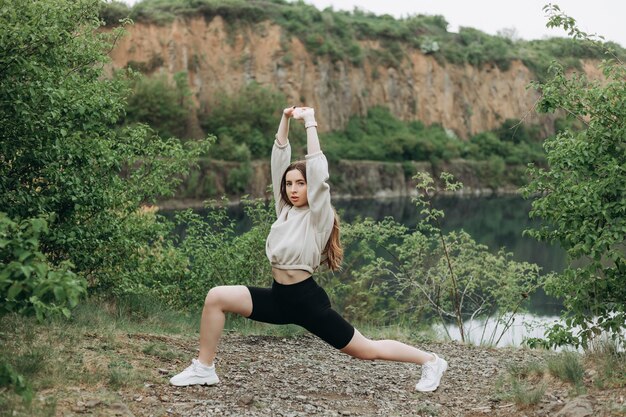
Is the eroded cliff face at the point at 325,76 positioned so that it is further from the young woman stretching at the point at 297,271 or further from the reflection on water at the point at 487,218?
the young woman stretching at the point at 297,271

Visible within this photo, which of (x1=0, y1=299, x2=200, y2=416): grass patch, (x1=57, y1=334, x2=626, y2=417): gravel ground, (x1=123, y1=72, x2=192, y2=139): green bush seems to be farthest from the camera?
(x1=123, y1=72, x2=192, y2=139): green bush

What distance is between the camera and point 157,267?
11.6 metres

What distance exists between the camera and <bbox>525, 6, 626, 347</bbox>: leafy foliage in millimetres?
7121

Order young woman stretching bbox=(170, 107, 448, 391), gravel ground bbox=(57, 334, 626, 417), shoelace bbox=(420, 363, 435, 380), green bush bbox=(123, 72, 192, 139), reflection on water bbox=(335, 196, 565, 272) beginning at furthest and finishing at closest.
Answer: green bush bbox=(123, 72, 192, 139)
reflection on water bbox=(335, 196, 565, 272)
shoelace bbox=(420, 363, 435, 380)
young woman stretching bbox=(170, 107, 448, 391)
gravel ground bbox=(57, 334, 626, 417)

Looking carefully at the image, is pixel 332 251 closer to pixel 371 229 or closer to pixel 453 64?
pixel 371 229

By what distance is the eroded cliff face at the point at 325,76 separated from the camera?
240 feet

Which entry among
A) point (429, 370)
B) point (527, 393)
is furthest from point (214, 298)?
point (527, 393)

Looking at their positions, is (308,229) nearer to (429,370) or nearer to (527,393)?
(429,370)

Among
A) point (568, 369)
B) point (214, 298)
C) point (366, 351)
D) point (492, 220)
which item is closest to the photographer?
point (214, 298)

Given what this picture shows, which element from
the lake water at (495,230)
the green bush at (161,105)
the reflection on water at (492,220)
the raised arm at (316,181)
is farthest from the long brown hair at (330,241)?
the green bush at (161,105)

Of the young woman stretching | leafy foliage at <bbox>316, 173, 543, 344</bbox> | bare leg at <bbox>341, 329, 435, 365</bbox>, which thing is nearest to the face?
the young woman stretching

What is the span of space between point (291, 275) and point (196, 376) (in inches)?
45.3

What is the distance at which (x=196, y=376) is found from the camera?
6168 mm

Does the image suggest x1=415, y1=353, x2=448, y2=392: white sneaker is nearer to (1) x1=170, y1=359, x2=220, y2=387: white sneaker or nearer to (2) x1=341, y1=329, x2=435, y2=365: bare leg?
(2) x1=341, y1=329, x2=435, y2=365: bare leg
